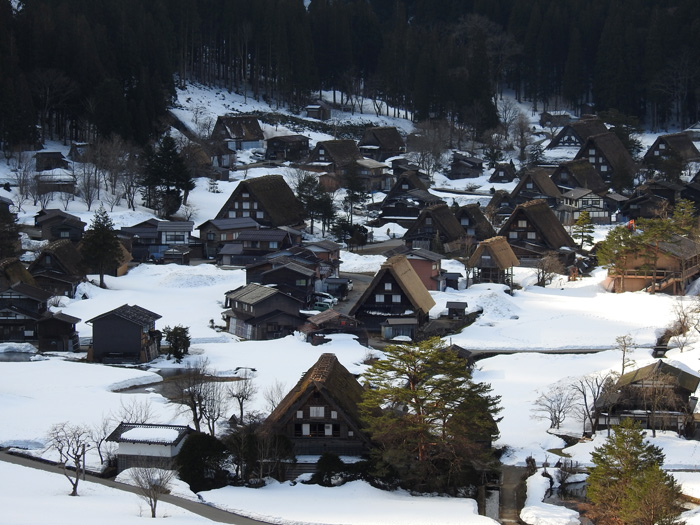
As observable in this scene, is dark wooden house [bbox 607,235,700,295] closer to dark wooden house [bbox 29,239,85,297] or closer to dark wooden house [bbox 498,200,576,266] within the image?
dark wooden house [bbox 498,200,576,266]

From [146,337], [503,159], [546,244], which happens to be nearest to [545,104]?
[503,159]

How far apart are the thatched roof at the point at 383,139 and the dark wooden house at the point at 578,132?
1046 centimetres

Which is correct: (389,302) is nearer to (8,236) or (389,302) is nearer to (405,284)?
(405,284)

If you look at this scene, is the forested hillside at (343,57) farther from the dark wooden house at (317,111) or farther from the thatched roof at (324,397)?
the thatched roof at (324,397)

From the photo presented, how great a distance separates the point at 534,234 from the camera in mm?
49969

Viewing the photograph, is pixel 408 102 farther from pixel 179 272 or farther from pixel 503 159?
pixel 179 272

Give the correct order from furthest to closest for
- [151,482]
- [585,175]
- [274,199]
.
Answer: [585,175]
[274,199]
[151,482]

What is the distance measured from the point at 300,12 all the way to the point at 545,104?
1955cm

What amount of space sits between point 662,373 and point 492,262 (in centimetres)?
1623

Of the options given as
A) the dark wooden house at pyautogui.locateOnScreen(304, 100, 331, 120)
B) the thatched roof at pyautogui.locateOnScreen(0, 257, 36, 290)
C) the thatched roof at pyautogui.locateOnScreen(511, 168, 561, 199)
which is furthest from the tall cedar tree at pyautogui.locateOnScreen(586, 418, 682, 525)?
the dark wooden house at pyautogui.locateOnScreen(304, 100, 331, 120)

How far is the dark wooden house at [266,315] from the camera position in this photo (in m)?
37.7

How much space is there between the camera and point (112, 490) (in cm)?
2389

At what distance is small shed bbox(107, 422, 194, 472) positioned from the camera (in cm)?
2500

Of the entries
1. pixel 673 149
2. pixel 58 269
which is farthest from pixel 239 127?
pixel 673 149
